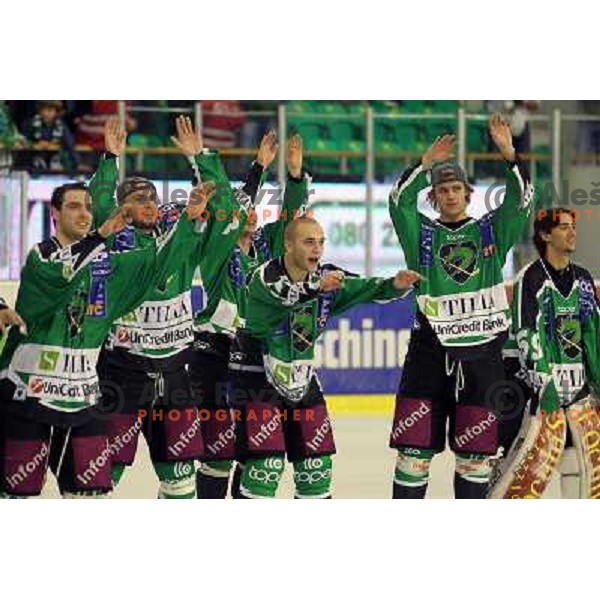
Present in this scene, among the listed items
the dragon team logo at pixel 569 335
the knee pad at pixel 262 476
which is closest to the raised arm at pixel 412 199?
the dragon team logo at pixel 569 335

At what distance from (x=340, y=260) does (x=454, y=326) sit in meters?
2.47

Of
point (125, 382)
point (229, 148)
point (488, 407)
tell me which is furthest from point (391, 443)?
point (229, 148)

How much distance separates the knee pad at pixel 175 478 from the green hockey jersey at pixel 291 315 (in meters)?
0.65

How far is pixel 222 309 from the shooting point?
1191 cm

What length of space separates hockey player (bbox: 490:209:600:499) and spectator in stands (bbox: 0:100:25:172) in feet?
13.2

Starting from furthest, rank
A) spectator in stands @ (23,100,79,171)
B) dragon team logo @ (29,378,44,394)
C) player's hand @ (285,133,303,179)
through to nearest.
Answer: spectator in stands @ (23,100,79,171)
player's hand @ (285,133,303,179)
dragon team logo @ (29,378,44,394)

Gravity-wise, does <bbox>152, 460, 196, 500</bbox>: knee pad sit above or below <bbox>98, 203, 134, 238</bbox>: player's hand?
below

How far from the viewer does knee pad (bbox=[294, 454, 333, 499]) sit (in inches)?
460

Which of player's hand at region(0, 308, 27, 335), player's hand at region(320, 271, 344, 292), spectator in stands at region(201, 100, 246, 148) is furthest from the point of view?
spectator in stands at region(201, 100, 246, 148)

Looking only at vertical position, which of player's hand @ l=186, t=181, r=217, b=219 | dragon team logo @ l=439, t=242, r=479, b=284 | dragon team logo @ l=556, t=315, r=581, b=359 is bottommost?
dragon team logo @ l=556, t=315, r=581, b=359

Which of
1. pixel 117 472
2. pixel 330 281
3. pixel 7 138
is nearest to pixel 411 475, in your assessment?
pixel 330 281

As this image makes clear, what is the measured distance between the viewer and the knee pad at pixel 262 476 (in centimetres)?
1162

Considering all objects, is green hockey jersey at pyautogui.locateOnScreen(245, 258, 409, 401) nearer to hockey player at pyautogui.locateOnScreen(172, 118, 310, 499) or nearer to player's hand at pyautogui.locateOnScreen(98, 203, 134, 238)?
hockey player at pyautogui.locateOnScreen(172, 118, 310, 499)

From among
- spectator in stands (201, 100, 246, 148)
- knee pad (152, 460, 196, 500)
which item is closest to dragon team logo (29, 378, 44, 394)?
knee pad (152, 460, 196, 500)
